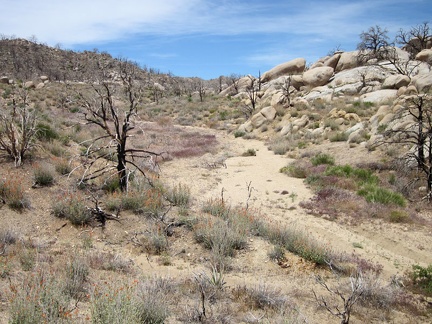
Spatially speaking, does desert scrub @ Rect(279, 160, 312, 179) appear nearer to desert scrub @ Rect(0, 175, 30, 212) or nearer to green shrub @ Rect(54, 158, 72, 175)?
green shrub @ Rect(54, 158, 72, 175)

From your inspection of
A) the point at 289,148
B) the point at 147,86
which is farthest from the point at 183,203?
the point at 147,86

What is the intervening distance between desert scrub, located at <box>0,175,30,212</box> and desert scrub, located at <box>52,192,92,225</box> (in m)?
0.64

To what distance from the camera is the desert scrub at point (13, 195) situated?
22.6ft

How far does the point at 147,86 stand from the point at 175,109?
22.9 meters

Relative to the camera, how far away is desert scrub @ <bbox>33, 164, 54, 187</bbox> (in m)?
8.02

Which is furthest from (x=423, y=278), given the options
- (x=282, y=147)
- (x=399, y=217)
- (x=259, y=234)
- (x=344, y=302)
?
(x=282, y=147)

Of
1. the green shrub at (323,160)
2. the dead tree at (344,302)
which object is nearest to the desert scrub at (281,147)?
the green shrub at (323,160)

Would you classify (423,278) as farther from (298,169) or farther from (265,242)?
(298,169)

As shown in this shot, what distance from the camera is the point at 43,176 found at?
8.06 m

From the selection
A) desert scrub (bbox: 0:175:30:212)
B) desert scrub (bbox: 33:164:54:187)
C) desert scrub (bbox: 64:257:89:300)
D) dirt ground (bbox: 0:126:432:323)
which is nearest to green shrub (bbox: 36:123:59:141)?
dirt ground (bbox: 0:126:432:323)

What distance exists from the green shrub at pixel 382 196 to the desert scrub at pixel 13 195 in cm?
934

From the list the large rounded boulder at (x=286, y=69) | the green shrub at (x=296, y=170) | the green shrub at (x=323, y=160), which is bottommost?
the green shrub at (x=296, y=170)

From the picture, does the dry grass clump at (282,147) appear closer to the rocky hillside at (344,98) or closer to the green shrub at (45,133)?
the rocky hillside at (344,98)

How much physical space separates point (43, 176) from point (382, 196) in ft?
31.7
